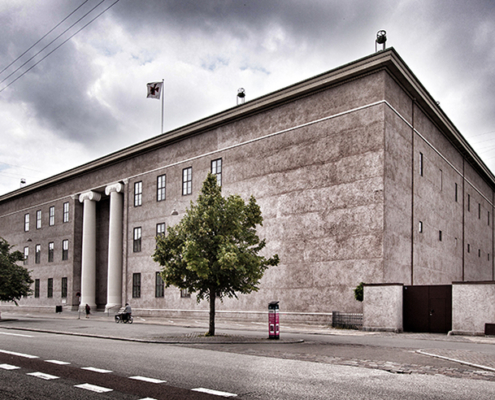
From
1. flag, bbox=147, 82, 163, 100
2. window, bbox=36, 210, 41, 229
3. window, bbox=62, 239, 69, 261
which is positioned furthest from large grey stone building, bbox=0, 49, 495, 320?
window, bbox=36, 210, 41, 229

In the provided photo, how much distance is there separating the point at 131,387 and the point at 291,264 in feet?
86.4

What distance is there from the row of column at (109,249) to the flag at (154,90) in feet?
34.3

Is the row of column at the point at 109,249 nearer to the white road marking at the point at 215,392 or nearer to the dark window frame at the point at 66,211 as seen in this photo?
the dark window frame at the point at 66,211

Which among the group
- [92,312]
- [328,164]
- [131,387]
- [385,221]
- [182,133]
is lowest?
[92,312]

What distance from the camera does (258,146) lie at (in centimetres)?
3838

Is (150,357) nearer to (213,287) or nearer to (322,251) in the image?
(213,287)

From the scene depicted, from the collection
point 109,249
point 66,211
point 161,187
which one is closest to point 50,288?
point 66,211

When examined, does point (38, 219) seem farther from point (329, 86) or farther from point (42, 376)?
point (42, 376)

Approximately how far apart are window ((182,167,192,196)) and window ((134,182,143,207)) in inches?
256

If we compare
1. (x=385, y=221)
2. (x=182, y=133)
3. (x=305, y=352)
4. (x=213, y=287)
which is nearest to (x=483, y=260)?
(x=385, y=221)

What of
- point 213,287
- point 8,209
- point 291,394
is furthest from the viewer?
point 8,209

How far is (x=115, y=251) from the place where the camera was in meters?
51.0

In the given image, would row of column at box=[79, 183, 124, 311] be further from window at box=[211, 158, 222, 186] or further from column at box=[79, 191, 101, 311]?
window at box=[211, 158, 222, 186]

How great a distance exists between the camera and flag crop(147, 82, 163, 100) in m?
46.2
